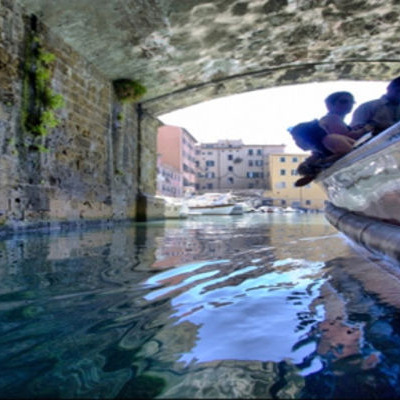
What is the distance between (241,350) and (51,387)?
19.0 inches

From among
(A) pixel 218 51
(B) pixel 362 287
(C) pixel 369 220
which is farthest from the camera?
(A) pixel 218 51

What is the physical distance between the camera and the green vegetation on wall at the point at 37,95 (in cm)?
523

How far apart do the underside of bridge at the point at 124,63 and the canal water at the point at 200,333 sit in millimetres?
3798

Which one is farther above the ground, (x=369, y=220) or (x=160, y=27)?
(x=160, y=27)

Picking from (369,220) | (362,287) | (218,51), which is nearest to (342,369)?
(362,287)

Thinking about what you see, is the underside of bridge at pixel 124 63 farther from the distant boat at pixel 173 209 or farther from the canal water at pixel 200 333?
the canal water at pixel 200 333

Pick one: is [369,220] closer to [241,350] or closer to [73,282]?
[241,350]

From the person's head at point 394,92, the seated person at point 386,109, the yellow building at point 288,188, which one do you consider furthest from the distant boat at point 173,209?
the yellow building at point 288,188

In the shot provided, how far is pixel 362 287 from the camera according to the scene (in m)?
1.59

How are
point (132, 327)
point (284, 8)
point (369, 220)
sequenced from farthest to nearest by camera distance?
point (284, 8) < point (369, 220) < point (132, 327)

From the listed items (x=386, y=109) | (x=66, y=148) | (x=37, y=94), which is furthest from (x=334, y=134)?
(x=66, y=148)

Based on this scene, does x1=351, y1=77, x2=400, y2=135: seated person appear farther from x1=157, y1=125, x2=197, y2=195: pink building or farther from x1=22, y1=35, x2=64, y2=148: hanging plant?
x1=157, y1=125, x2=197, y2=195: pink building

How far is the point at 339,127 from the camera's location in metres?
3.34

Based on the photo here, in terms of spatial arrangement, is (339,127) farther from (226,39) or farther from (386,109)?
(226,39)
